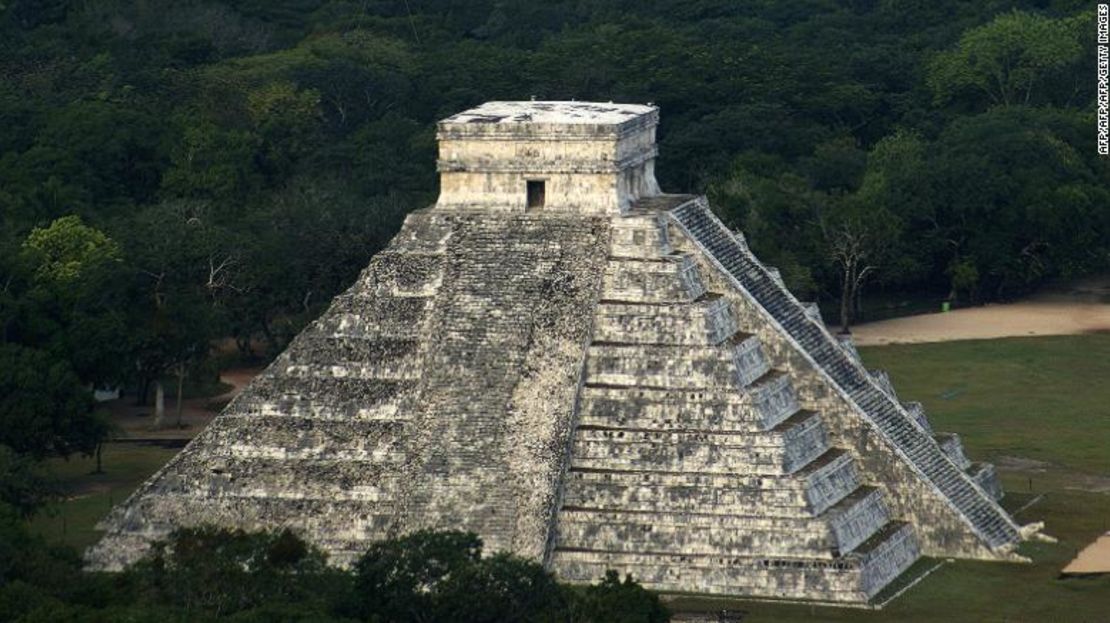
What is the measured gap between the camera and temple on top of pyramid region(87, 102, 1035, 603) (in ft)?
256

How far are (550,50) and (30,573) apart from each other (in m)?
81.9

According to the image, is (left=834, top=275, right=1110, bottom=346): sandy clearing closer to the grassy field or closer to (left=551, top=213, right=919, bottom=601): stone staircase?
the grassy field

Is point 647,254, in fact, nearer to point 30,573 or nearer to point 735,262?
point 735,262

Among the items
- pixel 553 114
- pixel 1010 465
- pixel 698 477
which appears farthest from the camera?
pixel 1010 465

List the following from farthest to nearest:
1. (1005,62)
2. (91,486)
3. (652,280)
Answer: (1005,62)
(91,486)
(652,280)

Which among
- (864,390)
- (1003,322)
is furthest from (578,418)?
(1003,322)

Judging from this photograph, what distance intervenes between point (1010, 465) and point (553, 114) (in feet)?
57.3

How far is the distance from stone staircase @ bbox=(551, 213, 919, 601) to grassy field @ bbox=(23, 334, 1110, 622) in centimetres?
92

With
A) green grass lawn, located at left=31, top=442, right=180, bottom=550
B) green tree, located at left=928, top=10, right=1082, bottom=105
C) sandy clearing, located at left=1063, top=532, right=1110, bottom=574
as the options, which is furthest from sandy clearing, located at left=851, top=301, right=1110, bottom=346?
sandy clearing, located at left=1063, top=532, right=1110, bottom=574

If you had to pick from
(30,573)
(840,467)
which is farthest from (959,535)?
(30,573)

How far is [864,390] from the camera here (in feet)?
270

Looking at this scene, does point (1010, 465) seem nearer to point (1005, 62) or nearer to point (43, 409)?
point (43, 409)

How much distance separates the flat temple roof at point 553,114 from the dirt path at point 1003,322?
29502 millimetres

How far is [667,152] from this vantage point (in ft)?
429
